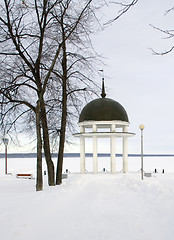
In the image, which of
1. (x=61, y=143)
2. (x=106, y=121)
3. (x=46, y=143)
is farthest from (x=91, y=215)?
(x=106, y=121)

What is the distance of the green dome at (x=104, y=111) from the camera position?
24.3m

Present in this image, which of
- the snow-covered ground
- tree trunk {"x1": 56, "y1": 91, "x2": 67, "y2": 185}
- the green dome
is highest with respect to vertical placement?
the green dome

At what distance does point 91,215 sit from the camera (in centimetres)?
895

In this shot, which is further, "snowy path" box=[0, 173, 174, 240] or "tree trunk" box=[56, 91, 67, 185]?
"tree trunk" box=[56, 91, 67, 185]

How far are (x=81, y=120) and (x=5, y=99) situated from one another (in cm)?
1058

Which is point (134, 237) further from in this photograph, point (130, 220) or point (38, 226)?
point (38, 226)

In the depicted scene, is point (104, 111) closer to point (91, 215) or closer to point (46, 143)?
→ point (46, 143)

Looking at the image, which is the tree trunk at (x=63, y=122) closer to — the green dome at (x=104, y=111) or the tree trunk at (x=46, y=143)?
the tree trunk at (x=46, y=143)

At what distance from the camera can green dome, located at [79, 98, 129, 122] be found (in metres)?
24.3

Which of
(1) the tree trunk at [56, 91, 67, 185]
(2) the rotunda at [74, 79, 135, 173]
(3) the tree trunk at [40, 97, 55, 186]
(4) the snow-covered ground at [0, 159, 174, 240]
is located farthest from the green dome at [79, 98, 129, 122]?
(4) the snow-covered ground at [0, 159, 174, 240]

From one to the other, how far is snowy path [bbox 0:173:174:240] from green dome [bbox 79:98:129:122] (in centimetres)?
1179

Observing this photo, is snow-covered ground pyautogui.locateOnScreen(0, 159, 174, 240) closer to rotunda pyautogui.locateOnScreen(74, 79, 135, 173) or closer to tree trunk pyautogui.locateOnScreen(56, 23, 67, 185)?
tree trunk pyautogui.locateOnScreen(56, 23, 67, 185)

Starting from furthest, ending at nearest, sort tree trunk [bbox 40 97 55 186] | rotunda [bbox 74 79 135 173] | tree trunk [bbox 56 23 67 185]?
rotunda [bbox 74 79 135 173]
tree trunk [bbox 56 23 67 185]
tree trunk [bbox 40 97 55 186]

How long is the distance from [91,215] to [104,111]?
16.0 meters
